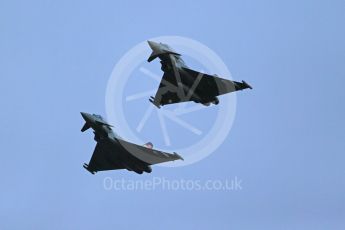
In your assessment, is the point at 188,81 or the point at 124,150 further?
the point at 188,81

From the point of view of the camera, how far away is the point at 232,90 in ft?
371

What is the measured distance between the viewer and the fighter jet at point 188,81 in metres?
114

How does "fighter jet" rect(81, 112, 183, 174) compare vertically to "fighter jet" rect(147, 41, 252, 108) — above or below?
below

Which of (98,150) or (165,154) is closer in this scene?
(165,154)

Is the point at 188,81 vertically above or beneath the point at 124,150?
above

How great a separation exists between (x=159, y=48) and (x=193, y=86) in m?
7.46

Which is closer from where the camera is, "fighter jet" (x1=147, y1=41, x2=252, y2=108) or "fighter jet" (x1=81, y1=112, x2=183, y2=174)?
"fighter jet" (x1=81, y1=112, x2=183, y2=174)

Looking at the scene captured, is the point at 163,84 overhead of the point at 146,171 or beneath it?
overhead

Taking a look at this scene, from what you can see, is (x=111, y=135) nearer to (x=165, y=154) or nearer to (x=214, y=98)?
(x=165, y=154)

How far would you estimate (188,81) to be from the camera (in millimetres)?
114938

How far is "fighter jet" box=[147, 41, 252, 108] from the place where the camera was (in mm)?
113500

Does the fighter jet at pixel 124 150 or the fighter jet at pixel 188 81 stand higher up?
the fighter jet at pixel 188 81

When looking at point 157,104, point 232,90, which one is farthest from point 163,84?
point 232,90

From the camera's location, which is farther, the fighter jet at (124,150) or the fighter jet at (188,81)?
the fighter jet at (188,81)
